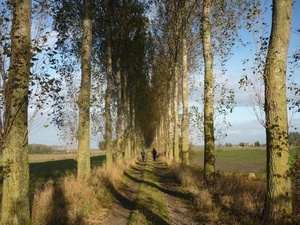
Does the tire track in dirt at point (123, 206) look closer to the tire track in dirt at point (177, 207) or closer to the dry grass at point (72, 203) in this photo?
the dry grass at point (72, 203)

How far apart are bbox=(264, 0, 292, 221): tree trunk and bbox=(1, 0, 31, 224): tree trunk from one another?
5.09 m

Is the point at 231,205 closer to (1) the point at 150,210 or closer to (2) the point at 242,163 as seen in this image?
(1) the point at 150,210

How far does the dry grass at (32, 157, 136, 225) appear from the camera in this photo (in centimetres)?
663

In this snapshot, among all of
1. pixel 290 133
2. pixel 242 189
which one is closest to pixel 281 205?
pixel 290 133

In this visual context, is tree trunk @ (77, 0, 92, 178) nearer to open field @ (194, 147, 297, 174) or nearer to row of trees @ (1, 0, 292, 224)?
row of trees @ (1, 0, 292, 224)

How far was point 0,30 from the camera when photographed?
18.0 feet

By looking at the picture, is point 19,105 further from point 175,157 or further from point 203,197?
point 175,157

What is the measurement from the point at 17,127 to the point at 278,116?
5.36 meters

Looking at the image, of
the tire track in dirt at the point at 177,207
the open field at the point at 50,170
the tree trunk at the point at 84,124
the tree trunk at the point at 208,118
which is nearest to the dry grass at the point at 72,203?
the tree trunk at the point at 84,124

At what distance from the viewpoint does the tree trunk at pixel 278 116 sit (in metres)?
5.66

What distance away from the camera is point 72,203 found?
8.09 metres

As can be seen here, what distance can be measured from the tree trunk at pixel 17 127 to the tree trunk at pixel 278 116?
16.7 feet

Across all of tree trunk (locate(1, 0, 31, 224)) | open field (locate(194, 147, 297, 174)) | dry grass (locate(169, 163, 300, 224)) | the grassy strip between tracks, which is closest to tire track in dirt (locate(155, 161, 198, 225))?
the grassy strip between tracks

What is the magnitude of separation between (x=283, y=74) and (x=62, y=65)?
39.3 feet
